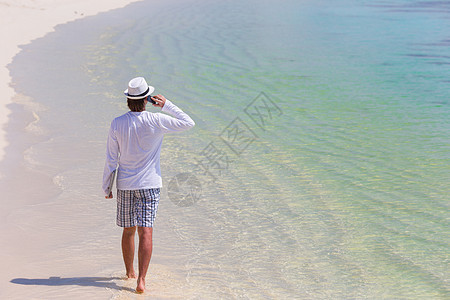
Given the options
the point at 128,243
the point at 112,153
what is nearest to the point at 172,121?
the point at 112,153

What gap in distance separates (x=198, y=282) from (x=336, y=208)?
2132 millimetres

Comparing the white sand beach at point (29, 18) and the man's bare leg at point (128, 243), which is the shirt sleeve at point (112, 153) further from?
the white sand beach at point (29, 18)

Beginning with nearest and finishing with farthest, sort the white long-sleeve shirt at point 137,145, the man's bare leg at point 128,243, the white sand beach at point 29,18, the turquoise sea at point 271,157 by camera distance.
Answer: the white long-sleeve shirt at point 137,145 → the man's bare leg at point 128,243 → the turquoise sea at point 271,157 → the white sand beach at point 29,18

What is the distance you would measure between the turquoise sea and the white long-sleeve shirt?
0.92 meters

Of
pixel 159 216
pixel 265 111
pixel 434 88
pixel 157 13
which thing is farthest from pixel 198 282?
pixel 157 13

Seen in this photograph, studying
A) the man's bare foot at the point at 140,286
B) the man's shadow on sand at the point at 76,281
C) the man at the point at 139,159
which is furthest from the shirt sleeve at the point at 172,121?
the man's shadow on sand at the point at 76,281

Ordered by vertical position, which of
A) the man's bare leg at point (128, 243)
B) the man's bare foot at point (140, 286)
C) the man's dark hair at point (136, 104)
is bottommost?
the man's bare foot at point (140, 286)

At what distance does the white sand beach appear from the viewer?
40.3 ft

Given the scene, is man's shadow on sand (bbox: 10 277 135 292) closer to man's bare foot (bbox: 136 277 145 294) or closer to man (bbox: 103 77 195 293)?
man's bare foot (bbox: 136 277 145 294)

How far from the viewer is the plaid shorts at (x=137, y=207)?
12.7 ft

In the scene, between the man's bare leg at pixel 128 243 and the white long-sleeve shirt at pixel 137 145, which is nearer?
the white long-sleeve shirt at pixel 137 145

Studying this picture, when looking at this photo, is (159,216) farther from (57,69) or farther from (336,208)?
(57,69)

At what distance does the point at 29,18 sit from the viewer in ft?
59.1

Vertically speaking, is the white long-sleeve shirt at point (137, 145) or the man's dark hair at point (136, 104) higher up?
the man's dark hair at point (136, 104)
